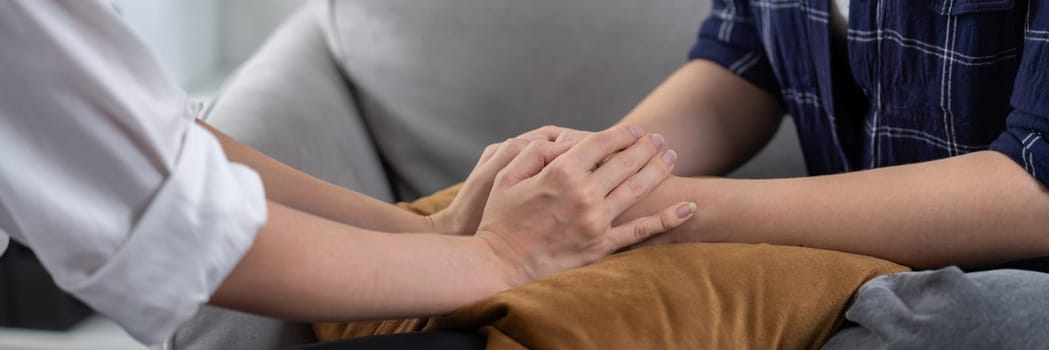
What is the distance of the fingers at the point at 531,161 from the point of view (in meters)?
0.90

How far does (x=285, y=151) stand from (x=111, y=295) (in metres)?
0.56

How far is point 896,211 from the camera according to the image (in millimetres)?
→ 898

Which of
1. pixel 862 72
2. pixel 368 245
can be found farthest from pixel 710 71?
pixel 368 245

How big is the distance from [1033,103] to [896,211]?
13 cm

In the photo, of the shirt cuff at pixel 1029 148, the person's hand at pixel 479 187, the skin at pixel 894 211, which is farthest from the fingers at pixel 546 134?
the shirt cuff at pixel 1029 148

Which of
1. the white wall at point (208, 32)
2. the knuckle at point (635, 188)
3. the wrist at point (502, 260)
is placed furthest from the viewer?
the white wall at point (208, 32)

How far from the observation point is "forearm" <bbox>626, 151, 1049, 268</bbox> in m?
0.88

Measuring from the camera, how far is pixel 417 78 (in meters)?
1.40

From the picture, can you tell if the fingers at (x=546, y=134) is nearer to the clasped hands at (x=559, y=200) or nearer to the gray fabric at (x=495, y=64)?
the clasped hands at (x=559, y=200)

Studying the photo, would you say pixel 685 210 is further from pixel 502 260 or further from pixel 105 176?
pixel 105 176

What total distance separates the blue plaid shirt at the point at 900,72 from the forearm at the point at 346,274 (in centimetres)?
43

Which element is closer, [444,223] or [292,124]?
[444,223]

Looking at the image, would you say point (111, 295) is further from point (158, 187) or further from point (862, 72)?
point (862, 72)

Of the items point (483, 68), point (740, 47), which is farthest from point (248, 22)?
point (740, 47)
